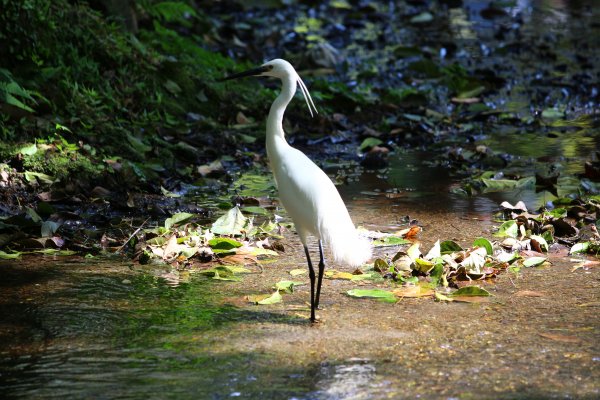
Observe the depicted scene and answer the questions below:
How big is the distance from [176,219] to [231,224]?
44 centimetres

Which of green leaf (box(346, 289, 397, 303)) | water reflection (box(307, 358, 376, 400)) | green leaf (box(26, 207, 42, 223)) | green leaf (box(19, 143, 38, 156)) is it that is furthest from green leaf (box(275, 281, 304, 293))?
green leaf (box(19, 143, 38, 156))

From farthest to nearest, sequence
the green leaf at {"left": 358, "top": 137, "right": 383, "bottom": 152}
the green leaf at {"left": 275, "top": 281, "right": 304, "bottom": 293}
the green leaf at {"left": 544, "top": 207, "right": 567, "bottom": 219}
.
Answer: the green leaf at {"left": 358, "top": 137, "right": 383, "bottom": 152} < the green leaf at {"left": 544, "top": 207, "right": 567, "bottom": 219} < the green leaf at {"left": 275, "top": 281, "right": 304, "bottom": 293}

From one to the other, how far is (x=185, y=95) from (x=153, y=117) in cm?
79

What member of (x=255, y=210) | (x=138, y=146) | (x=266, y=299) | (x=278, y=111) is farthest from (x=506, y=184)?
(x=266, y=299)

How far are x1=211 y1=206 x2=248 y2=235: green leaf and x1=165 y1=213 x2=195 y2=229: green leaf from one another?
30 cm

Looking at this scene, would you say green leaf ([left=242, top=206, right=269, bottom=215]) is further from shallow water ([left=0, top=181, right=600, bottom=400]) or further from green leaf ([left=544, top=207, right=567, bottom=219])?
green leaf ([left=544, top=207, right=567, bottom=219])

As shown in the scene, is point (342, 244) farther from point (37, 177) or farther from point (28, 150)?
point (28, 150)

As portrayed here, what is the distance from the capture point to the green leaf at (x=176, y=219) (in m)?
6.13

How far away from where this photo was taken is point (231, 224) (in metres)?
6.05

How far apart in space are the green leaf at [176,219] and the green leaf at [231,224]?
0.30 meters

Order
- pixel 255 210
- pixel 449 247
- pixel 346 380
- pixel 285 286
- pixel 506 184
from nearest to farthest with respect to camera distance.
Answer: pixel 346 380, pixel 285 286, pixel 449 247, pixel 255 210, pixel 506 184

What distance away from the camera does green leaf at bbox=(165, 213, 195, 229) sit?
613cm

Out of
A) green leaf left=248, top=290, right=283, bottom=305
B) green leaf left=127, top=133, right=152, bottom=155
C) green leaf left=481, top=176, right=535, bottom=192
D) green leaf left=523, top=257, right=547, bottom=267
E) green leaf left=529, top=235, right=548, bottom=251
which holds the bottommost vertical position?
green leaf left=248, top=290, right=283, bottom=305

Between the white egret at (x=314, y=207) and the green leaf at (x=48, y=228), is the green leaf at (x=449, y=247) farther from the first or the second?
the green leaf at (x=48, y=228)
